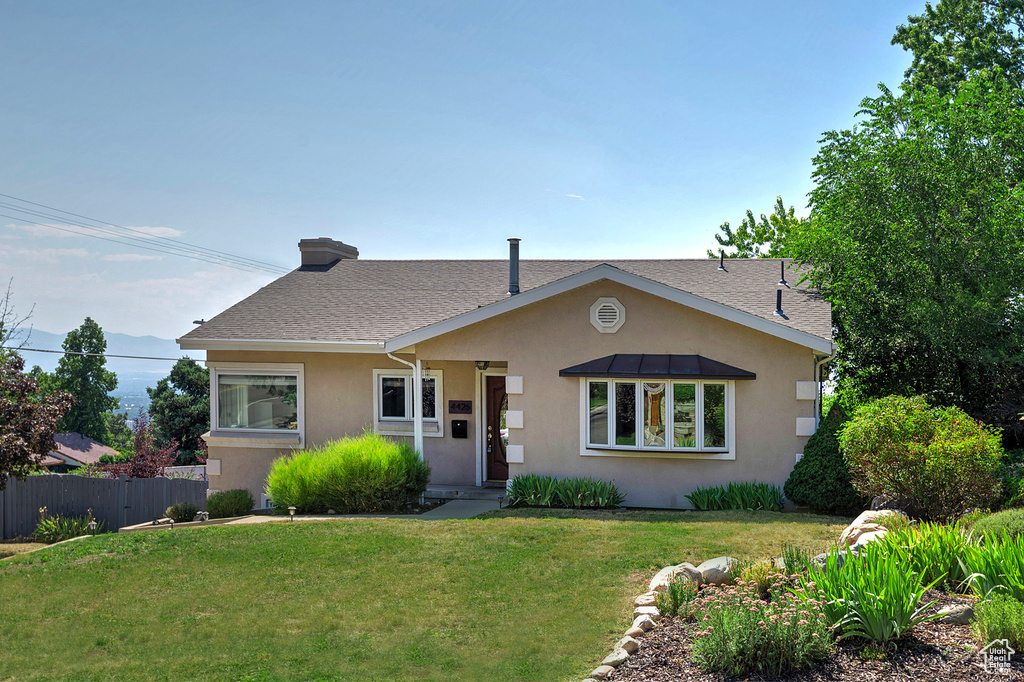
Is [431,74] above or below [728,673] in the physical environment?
above

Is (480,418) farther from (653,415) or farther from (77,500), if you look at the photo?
(77,500)

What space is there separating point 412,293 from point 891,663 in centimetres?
1440

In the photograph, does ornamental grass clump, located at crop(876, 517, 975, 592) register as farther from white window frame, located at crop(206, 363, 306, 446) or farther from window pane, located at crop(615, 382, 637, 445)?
white window frame, located at crop(206, 363, 306, 446)

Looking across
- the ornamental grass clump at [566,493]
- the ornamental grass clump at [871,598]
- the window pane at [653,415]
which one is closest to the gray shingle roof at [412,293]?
the window pane at [653,415]

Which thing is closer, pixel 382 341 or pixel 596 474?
pixel 596 474

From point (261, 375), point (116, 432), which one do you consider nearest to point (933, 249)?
point (261, 375)

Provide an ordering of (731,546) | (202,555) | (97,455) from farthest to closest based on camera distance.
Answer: (97,455), (202,555), (731,546)

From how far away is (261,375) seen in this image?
16.5 meters

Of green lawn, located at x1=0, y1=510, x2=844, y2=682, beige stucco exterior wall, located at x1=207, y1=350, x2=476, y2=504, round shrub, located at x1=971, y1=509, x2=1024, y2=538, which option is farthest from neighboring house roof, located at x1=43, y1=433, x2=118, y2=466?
round shrub, located at x1=971, y1=509, x2=1024, y2=538

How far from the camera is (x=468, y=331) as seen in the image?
14406 millimetres

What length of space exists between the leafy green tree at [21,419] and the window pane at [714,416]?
12.3 m

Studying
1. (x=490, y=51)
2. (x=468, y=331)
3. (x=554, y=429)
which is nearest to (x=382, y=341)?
(x=468, y=331)

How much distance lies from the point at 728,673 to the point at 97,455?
51559mm

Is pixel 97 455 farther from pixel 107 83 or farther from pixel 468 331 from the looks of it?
pixel 468 331
